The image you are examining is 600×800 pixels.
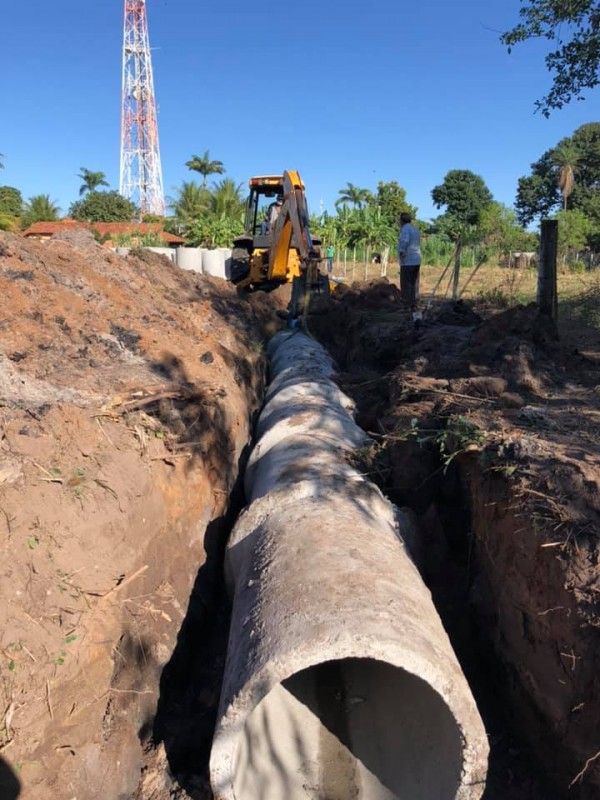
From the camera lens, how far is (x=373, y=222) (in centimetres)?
3141

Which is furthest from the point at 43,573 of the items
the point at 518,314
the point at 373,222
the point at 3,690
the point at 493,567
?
the point at 373,222

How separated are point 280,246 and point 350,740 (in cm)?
809

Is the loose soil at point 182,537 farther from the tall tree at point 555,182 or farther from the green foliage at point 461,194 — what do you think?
the green foliage at point 461,194

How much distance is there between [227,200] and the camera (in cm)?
3525

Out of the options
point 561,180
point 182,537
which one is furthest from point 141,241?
point 561,180

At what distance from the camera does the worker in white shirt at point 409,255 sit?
32.9 feet

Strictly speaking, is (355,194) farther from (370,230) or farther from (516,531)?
(516,531)

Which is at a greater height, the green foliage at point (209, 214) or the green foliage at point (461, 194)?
the green foliage at point (461, 194)

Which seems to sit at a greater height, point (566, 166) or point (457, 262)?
point (566, 166)

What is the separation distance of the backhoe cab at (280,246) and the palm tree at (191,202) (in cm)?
2482

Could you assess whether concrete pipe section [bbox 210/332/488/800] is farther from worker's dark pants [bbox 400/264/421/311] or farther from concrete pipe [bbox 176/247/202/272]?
concrete pipe [bbox 176/247/202/272]

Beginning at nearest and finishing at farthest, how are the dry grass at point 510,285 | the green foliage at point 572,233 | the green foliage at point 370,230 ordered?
the dry grass at point 510,285 < the green foliage at point 572,233 < the green foliage at point 370,230

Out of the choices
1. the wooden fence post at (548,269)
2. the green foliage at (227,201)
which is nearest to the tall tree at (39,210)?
the green foliage at (227,201)

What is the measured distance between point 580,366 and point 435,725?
4.16 m
